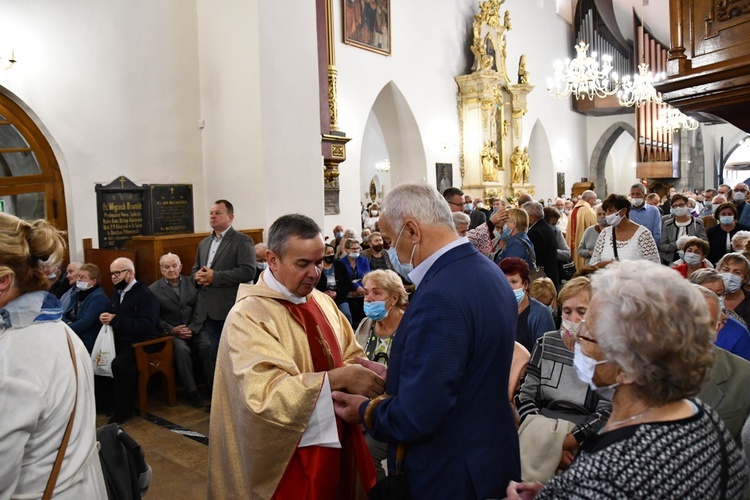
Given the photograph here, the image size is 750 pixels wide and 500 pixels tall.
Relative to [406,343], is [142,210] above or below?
above

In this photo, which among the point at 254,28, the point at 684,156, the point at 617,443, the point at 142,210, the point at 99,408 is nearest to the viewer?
the point at 617,443

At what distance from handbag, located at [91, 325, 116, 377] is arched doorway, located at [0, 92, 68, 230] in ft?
6.69

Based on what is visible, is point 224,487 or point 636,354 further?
point 224,487

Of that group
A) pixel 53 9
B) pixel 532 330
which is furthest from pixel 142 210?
pixel 532 330

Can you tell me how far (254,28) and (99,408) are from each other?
14.2 ft

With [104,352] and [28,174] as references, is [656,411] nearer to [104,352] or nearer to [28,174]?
[104,352]

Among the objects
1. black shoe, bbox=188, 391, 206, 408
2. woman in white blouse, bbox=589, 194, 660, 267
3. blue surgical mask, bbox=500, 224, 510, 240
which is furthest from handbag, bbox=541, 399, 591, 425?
black shoe, bbox=188, 391, 206, 408

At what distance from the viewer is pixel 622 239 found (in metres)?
5.28

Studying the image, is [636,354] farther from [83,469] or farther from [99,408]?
[99,408]

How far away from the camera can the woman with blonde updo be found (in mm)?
1588

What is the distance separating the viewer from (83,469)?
71.0 inches

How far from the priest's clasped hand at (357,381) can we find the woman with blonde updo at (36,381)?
2.63ft

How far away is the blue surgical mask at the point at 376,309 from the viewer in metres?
3.53

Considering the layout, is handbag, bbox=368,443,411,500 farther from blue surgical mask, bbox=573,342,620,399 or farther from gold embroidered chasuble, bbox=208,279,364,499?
blue surgical mask, bbox=573,342,620,399
